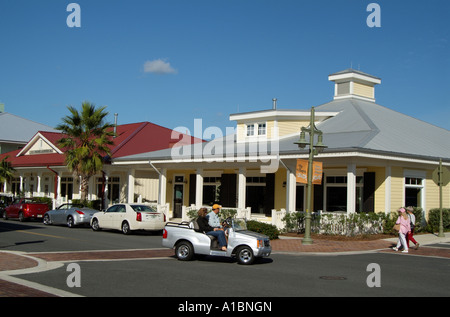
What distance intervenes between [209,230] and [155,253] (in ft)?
9.91

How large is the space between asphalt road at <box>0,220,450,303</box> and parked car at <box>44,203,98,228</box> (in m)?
9.93

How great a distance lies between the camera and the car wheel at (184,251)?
14333 mm

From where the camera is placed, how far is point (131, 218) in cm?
2344

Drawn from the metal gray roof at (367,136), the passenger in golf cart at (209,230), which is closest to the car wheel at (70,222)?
the metal gray roof at (367,136)

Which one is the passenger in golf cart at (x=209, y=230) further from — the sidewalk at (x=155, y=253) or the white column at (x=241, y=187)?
the white column at (x=241, y=187)

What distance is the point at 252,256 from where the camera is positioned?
13945 millimetres

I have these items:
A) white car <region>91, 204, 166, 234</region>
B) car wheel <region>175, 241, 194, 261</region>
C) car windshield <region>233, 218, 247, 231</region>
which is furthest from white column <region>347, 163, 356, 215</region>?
car wheel <region>175, 241, 194, 261</region>

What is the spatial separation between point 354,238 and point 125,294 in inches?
557

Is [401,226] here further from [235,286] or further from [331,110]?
[331,110]

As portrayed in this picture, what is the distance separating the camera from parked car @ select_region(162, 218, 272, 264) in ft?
45.8

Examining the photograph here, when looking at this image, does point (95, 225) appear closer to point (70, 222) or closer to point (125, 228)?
point (125, 228)

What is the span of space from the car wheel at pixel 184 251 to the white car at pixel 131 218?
891cm

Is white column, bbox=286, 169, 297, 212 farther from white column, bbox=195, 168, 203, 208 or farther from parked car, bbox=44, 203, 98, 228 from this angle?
parked car, bbox=44, 203, 98, 228

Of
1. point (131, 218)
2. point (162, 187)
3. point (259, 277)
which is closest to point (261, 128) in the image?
point (162, 187)
